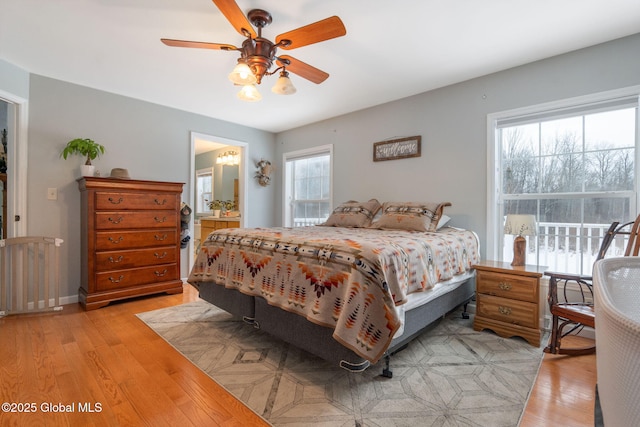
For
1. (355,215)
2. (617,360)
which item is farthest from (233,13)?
(355,215)

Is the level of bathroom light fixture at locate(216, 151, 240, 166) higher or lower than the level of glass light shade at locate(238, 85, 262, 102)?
higher

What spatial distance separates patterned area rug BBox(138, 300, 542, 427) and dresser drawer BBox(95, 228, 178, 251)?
1.15 meters

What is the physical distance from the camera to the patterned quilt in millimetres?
1492

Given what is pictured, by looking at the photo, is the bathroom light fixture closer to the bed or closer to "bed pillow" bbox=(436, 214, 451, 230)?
the bed

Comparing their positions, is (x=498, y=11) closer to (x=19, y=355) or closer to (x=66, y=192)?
(x=19, y=355)

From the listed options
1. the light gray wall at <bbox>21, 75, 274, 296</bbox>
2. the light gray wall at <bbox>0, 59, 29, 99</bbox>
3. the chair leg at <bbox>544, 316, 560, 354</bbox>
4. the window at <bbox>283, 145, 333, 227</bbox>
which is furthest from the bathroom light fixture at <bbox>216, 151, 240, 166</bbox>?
the chair leg at <bbox>544, 316, 560, 354</bbox>

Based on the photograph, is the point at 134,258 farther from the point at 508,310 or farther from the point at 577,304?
the point at 577,304

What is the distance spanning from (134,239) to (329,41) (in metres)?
2.83

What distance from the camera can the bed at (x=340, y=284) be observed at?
59.1 inches

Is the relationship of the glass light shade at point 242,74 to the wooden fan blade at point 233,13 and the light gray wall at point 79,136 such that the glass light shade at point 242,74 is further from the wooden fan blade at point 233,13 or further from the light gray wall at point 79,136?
the light gray wall at point 79,136

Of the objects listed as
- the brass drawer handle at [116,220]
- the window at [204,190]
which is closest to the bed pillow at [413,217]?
the brass drawer handle at [116,220]

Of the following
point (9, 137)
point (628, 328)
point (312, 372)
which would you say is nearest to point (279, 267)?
point (312, 372)

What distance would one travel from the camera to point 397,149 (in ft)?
12.0

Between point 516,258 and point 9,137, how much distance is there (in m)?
4.87
